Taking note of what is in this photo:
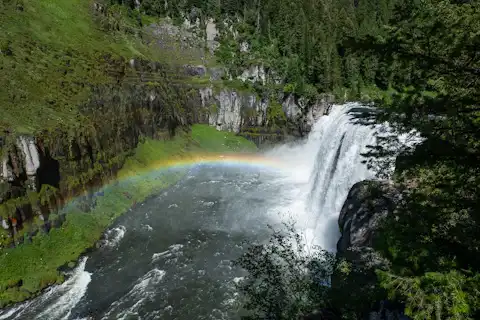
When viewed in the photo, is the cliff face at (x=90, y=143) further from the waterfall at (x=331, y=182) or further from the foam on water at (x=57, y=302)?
the waterfall at (x=331, y=182)

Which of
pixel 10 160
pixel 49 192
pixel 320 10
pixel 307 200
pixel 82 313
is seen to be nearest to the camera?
pixel 82 313

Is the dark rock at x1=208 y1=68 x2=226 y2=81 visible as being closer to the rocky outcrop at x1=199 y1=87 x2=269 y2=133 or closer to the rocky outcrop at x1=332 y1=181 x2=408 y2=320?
the rocky outcrop at x1=199 y1=87 x2=269 y2=133

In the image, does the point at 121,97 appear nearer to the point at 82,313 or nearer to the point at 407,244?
the point at 82,313

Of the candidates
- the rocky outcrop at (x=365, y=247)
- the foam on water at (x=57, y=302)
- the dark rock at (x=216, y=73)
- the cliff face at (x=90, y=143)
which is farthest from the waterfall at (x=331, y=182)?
the dark rock at (x=216, y=73)

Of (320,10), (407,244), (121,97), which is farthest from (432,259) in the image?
(320,10)

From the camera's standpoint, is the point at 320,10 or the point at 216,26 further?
the point at 320,10

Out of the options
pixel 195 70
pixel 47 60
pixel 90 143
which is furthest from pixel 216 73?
pixel 90 143
